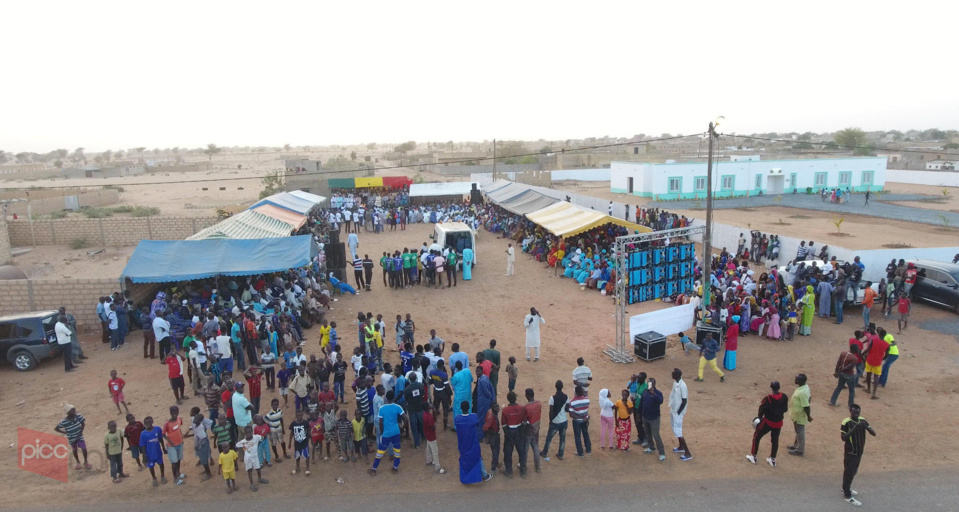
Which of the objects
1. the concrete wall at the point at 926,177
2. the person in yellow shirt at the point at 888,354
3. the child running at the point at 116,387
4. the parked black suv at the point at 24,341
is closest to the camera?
the child running at the point at 116,387

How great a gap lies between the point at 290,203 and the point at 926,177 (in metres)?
51.2

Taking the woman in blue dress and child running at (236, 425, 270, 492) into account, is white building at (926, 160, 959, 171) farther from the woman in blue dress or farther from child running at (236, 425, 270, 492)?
child running at (236, 425, 270, 492)

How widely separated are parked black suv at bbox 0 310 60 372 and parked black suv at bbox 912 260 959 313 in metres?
20.3

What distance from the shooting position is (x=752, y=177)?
135ft

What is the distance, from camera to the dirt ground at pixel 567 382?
725 centimetres

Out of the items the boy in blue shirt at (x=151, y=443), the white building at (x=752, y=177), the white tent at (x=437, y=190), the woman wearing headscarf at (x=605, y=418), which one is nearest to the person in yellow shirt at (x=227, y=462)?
the boy in blue shirt at (x=151, y=443)

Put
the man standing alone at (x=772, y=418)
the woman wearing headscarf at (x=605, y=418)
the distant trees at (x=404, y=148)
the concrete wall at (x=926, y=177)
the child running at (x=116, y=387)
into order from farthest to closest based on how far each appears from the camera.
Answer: the distant trees at (x=404, y=148) < the concrete wall at (x=926, y=177) < the child running at (x=116, y=387) < the woman wearing headscarf at (x=605, y=418) < the man standing alone at (x=772, y=418)

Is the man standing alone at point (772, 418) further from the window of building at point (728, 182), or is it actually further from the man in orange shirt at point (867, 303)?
the window of building at point (728, 182)

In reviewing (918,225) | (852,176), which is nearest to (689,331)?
(918,225)

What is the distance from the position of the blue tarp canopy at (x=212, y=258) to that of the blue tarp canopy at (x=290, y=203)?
864cm

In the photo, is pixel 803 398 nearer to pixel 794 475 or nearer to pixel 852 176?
pixel 794 475

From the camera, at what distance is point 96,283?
1312 cm

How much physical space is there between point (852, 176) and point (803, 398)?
42464mm

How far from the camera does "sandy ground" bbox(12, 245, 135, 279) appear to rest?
20547 millimetres
